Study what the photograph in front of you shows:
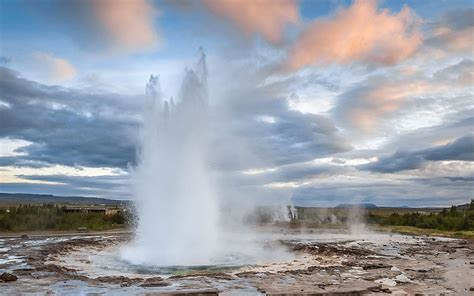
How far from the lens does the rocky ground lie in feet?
63.0

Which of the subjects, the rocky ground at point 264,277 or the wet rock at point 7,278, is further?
the wet rock at point 7,278

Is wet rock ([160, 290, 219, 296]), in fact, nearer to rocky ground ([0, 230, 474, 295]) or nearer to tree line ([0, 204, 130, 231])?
rocky ground ([0, 230, 474, 295])

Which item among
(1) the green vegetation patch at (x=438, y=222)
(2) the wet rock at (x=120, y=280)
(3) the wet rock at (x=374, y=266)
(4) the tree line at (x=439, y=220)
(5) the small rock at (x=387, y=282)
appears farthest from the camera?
(4) the tree line at (x=439, y=220)

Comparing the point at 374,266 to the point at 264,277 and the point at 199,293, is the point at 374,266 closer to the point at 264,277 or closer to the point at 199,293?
the point at 264,277

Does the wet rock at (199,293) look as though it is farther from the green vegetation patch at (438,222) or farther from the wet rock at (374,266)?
the green vegetation patch at (438,222)

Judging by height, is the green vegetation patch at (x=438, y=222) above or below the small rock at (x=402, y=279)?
above

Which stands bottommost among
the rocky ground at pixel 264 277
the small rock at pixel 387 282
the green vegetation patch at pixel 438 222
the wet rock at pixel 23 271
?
the small rock at pixel 387 282

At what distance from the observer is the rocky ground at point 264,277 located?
1919 centimetres

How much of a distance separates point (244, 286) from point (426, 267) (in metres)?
12.7

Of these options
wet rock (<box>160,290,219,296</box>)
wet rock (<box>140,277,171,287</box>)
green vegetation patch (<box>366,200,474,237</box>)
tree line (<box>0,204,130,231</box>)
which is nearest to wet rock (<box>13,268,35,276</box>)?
wet rock (<box>140,277,171,287</box>)

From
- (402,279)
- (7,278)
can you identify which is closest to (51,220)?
(7,278)

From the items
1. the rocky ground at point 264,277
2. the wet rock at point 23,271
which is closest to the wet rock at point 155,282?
the rocky ground at point 264,277

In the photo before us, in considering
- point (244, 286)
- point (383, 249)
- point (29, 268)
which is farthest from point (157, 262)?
point (383, 249)

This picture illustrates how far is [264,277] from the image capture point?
2239cm
